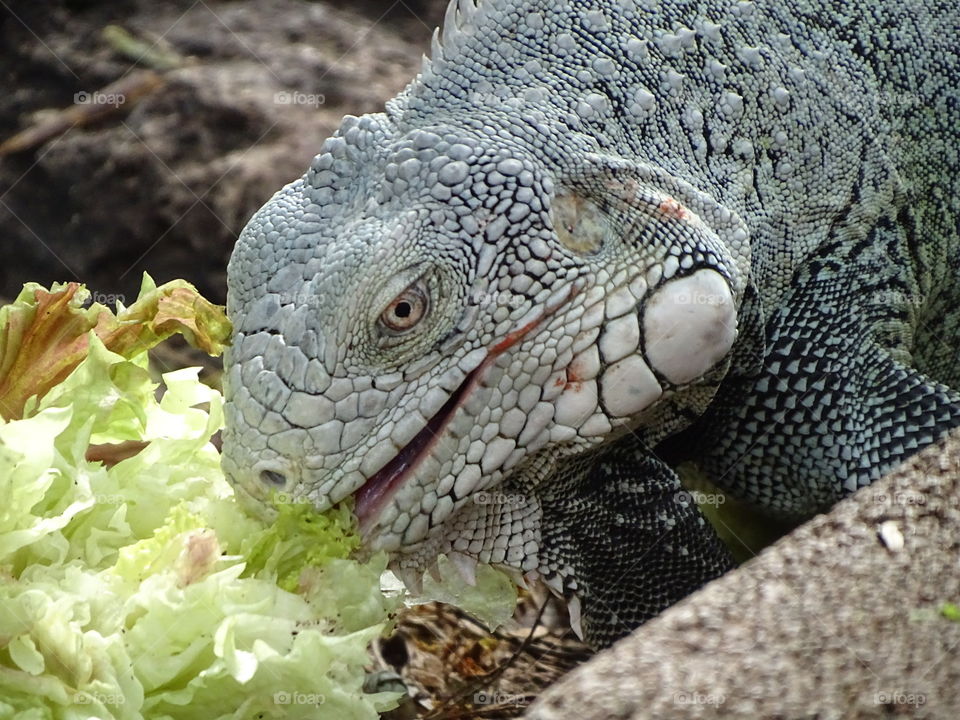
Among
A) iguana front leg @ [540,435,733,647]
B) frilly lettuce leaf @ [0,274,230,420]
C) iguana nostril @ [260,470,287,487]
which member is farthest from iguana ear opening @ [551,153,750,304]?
frilly lettuce leaf @ [0,274,230,420]

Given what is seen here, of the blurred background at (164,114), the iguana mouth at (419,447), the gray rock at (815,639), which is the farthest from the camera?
the blurred background at (164,114)

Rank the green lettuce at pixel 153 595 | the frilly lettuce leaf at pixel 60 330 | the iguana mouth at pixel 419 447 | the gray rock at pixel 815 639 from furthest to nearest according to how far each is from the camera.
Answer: the frilly lettuce leaf at pixel 60 330 < the iguana mouth at pixel 419 447 < the green lettuce at pixel 153 595 < the gray rock at pixel 815 639

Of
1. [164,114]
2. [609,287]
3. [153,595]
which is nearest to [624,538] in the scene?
[609,287]

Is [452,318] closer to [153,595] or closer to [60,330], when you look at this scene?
[153,595]

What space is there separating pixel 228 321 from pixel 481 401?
2.25 feet

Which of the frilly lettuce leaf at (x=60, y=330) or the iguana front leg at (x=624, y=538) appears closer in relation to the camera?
the frilly lettuce leaf at (x=60, y=330)

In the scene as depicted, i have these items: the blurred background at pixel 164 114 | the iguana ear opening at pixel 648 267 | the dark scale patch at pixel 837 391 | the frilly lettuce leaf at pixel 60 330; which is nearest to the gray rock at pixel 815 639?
the iguana ear opening at pixel 648 267

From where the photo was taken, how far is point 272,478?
3.07m

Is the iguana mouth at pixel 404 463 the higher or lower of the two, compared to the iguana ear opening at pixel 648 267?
lower

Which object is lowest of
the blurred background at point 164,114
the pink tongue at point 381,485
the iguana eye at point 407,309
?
the blurred background at point 164,114

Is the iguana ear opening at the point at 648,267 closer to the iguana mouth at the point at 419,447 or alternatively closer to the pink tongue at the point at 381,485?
the iguana mouth at the point at 419,447

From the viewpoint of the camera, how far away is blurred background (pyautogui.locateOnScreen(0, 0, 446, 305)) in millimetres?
6207

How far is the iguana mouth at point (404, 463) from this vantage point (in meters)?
3.17

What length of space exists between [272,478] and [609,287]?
0.97 meters
